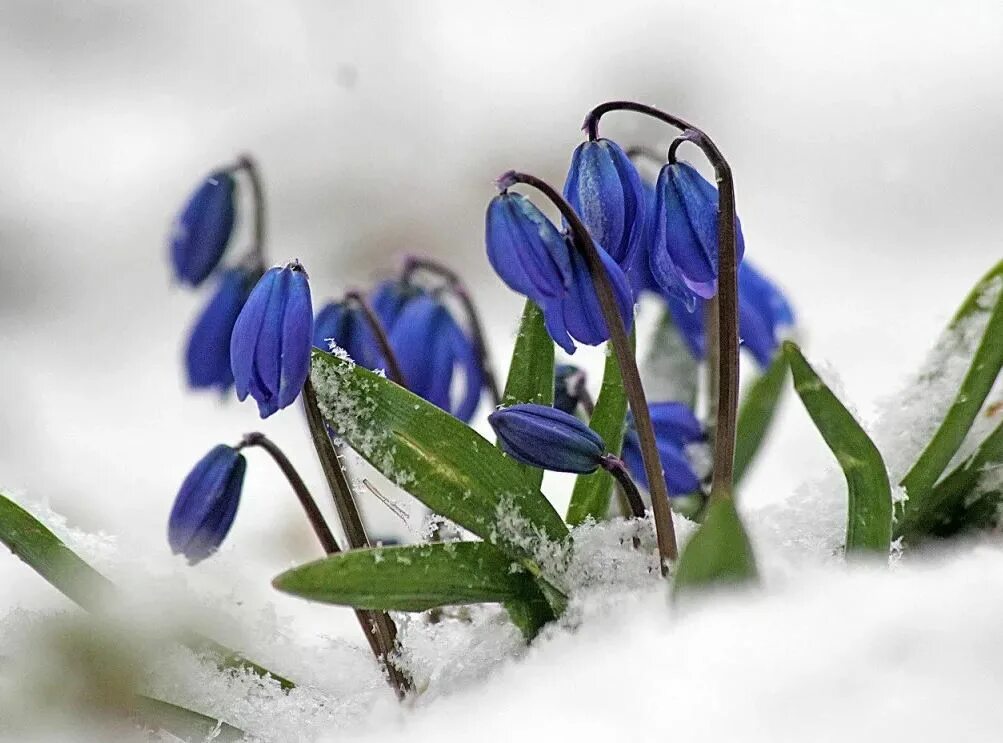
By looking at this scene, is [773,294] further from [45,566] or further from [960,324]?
[45,566]

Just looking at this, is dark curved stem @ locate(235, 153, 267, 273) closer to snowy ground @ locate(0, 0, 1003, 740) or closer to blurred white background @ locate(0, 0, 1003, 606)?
snowy ground @ locate(0, 0, 1003, 740)

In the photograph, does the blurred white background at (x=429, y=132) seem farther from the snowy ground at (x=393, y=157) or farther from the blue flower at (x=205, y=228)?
the blue flower at (x=205, y=228)

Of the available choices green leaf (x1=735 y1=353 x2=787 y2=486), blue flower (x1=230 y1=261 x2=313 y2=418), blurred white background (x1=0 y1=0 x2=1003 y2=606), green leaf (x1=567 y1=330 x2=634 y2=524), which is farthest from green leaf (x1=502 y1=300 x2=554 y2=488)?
blurred white background (x1=0 y1=0 x2=1003 y2=606)

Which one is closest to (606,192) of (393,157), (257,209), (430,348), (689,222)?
(689,222)

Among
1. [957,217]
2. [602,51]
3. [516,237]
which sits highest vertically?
[602,51]

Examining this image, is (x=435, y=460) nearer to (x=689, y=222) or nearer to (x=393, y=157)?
(x=689, y=222)

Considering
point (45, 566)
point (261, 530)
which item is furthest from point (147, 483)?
point (45, 566)
